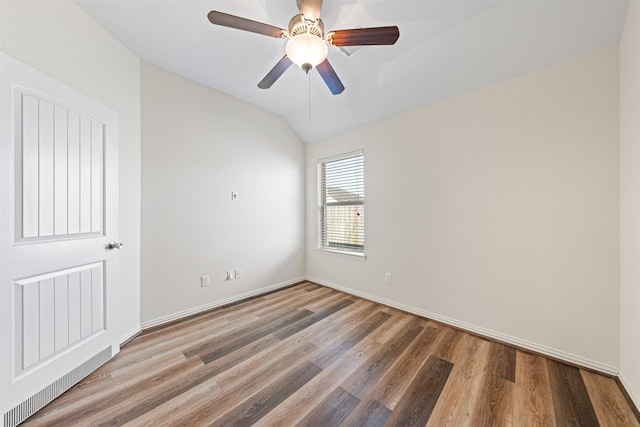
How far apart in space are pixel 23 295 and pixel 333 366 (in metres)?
1.97

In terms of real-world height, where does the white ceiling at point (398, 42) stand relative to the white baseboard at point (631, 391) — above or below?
above

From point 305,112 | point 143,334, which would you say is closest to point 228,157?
point 305,112

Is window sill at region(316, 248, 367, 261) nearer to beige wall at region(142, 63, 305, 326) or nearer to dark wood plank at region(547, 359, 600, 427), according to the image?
beige wall at region(142, 63, 305, 326)

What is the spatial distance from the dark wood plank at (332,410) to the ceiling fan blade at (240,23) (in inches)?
91.2

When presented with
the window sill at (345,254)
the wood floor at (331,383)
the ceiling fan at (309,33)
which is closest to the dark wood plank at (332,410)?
the wood floor at (331,383)

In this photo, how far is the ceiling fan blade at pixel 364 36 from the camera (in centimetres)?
137

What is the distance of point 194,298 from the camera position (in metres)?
2.64

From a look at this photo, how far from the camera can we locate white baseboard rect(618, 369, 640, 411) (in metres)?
1.37

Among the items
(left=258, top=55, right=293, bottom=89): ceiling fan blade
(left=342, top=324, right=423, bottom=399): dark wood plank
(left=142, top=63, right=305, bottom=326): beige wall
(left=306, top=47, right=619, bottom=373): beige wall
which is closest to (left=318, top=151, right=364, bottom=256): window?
(left=306, top=47, right=619, bottom=373): beige wall

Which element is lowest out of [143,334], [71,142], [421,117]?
[143,334]

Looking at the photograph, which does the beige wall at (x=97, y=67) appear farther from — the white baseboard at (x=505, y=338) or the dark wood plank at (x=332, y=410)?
the white baseboard at (x=505, y=338)

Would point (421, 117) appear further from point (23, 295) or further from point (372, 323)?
point (23, 295)

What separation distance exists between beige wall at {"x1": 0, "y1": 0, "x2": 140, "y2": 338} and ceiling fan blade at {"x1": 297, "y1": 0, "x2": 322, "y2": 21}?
1.67 meters

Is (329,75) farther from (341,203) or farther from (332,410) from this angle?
(332,410)
